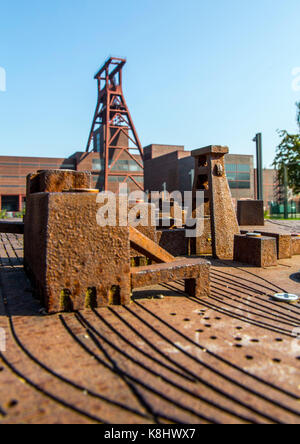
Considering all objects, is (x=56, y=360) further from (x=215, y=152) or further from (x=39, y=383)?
(x=215, y=152)

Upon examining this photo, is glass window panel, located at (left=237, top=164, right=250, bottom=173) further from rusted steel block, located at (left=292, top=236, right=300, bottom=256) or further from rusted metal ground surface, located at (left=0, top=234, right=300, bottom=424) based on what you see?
rusted metal ground surface, located at (left=0, top=234, right=300, bottom=424)

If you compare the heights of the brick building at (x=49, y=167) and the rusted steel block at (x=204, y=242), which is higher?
the brick building at (x=49, y=167)

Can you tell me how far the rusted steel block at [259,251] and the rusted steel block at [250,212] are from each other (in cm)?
571

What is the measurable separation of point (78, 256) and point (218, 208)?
14.6ft

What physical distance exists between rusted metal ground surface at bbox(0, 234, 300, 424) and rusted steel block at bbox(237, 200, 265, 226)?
8.42 m

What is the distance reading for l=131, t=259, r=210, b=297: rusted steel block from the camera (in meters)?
3.78

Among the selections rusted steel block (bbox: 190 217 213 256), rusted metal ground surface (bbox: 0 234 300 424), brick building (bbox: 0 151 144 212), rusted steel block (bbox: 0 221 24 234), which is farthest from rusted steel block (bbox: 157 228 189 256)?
brick building (bbox: 0 151 144 212)

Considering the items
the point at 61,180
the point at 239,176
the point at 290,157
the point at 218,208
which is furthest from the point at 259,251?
the point at 239,176

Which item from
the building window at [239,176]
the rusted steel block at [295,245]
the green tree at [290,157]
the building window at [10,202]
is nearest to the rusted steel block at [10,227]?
the rusted steel block at [295,245]

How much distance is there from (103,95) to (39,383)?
5855 cm

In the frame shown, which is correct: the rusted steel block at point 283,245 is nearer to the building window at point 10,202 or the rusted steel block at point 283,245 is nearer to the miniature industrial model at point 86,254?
the miniature industrial model at point 86,254

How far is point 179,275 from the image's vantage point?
13.1 feet

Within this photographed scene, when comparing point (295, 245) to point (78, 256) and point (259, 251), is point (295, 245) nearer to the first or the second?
point (259, 251)

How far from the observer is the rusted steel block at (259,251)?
6.11 metres
